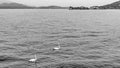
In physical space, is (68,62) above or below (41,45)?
below

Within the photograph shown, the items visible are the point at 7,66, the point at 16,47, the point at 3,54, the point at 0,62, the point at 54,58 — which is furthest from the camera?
the point at 16,47

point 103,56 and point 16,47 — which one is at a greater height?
point 16,47

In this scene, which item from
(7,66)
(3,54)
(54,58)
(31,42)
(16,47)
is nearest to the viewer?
(7,66)

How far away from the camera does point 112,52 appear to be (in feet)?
144

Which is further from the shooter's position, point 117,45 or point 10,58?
point 117,45

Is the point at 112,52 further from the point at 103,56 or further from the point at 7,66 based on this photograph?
the point at 7,66

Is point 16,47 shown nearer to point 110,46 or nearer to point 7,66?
point 7,66

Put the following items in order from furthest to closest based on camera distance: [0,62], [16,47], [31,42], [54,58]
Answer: [31,42] < [16,47] < [54,58] < [0,62]

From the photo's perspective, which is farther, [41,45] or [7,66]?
[41,45]

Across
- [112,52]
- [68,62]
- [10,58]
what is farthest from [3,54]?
[112,52]

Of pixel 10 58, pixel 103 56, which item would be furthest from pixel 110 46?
pixel 10 58

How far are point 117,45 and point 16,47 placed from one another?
974 inches

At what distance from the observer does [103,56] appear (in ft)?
134

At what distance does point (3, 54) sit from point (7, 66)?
Answer: 307 inches
